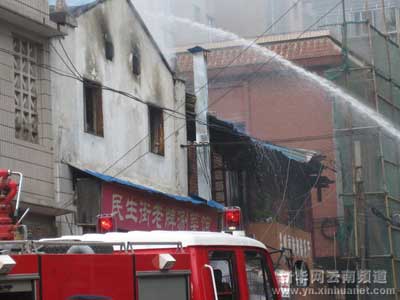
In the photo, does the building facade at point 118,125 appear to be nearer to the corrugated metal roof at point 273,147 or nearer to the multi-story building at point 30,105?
the multi-story building at point 30,105

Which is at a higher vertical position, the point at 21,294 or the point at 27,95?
the point at 27,95

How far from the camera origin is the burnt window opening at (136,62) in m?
18.8

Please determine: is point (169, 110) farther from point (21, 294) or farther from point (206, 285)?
point (21, 294)

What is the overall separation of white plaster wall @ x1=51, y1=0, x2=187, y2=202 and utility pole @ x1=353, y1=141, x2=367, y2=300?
3682mm

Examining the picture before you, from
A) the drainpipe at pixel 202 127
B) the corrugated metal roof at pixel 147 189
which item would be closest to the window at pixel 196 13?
the drainpipe at pixel 202 127

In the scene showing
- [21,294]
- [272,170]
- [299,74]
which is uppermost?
[299,74]

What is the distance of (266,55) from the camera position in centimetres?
3338

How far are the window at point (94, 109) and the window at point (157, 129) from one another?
238 centimetres

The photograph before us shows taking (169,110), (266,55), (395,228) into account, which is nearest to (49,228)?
(169,110)

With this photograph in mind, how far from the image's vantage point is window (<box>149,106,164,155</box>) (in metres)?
19.6

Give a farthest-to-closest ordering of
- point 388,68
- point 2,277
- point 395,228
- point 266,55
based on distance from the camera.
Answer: point 266,55 → point 388,68 → point 395,228 → point 2,277

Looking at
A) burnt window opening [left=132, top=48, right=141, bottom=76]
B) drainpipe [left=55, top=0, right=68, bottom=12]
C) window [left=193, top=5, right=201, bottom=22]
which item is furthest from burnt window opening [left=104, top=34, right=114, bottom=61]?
window [left=193, top=5, right=201, bottom=22]

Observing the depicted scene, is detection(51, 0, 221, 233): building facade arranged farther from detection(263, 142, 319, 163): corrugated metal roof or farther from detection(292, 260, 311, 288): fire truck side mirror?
detection(292, 260, 311, 288): fire truck side mirror

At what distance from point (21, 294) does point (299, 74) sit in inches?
1149
